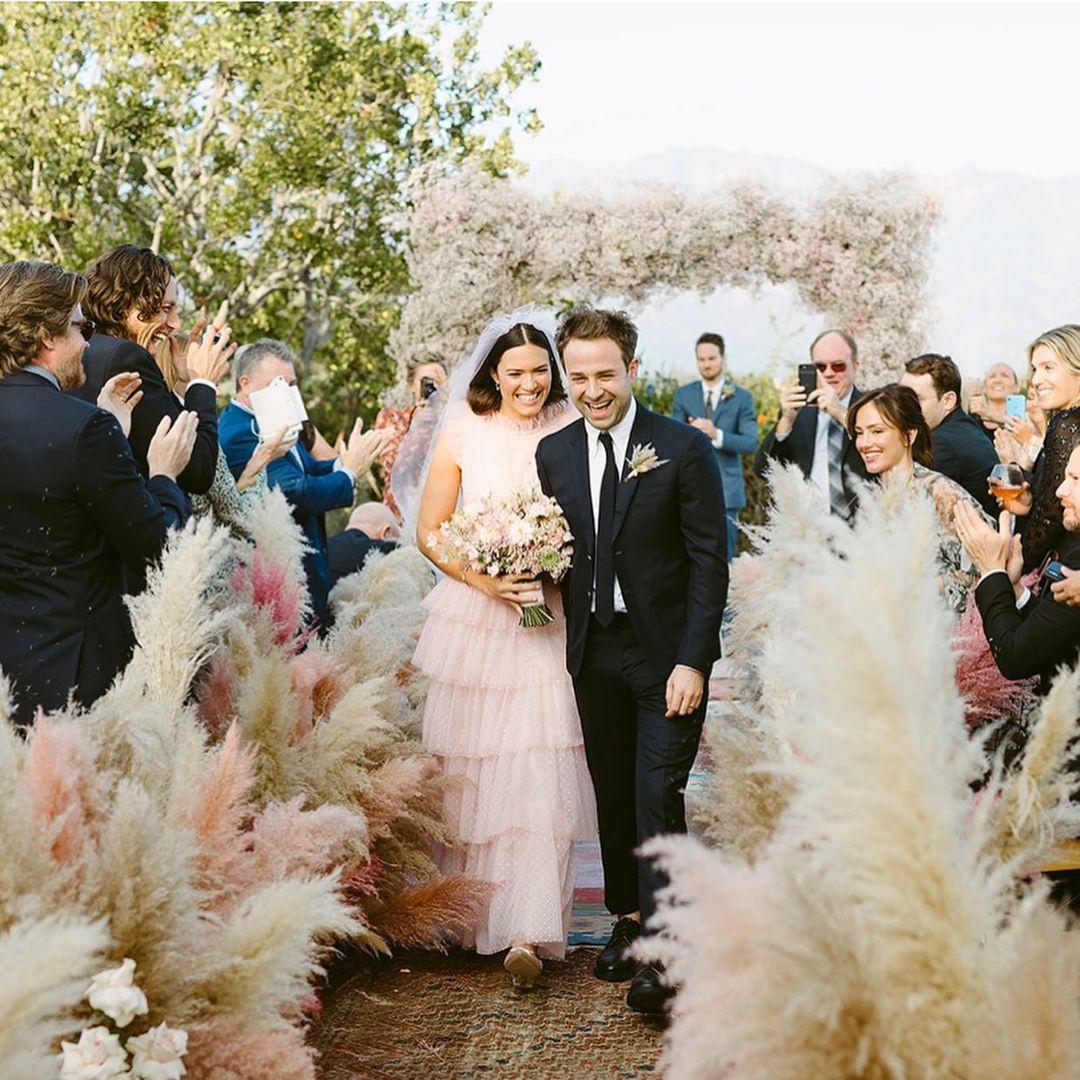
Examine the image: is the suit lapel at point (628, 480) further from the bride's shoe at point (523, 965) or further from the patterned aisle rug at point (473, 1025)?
the patterned aisle rug at point (473, 1025)

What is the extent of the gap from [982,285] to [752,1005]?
91.6 m

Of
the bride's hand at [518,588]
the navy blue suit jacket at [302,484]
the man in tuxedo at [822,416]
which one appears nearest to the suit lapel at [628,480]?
the bride's hand at [518,588]

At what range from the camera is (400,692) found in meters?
5.17

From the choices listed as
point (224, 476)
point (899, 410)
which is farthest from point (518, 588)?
point (899, 410)

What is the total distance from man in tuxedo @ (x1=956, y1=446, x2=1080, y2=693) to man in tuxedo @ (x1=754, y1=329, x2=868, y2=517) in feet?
12.6

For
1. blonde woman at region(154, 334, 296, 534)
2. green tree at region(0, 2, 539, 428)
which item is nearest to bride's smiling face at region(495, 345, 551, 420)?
blonde woman at region(154, 334, 296, 534)

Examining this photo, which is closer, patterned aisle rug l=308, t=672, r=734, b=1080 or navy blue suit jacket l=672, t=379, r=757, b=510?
patterned aisle rug l=308, t=672, r=734, b=1080

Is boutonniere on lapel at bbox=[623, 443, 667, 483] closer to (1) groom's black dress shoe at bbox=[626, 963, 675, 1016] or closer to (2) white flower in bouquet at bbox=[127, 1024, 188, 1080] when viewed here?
(1) groom's black dress shoe at bbox=[626, 963, 675, 1016]

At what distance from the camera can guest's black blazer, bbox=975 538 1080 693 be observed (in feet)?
11.5

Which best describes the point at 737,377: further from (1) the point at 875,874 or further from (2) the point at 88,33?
(1) the point at 875,874

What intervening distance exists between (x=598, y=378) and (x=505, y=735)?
1289mm

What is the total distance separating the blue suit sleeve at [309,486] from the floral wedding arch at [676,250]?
10913 millimetres

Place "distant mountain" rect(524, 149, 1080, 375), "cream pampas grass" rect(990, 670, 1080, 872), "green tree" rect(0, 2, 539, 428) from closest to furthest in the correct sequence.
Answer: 1. "cream pampas grass" rect(990, 670, 1080, 872)
2. "green tree" rect(0, 2, 539, 428)
3. "distant mountain" rect(524, 149, 1080, 375)

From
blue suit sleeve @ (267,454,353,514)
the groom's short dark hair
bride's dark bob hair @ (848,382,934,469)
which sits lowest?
blue suit sleeve @ (267,454,353,514)
